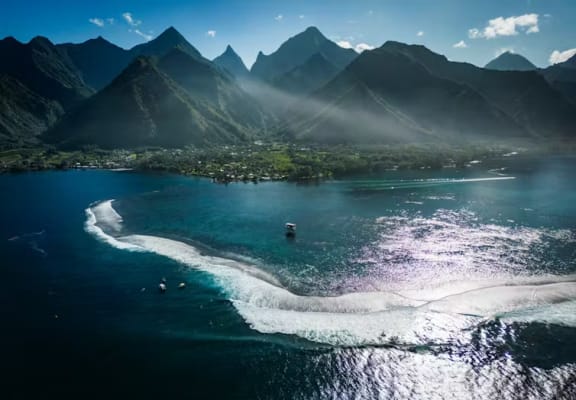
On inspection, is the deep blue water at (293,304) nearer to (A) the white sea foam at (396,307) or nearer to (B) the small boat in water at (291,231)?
(A) the white sea foam at (396,307)

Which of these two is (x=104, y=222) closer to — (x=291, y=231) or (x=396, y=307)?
(x=291, y=231)

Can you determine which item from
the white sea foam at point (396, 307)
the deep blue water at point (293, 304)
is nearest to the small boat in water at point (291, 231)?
the deep blue water at point (293, 304)

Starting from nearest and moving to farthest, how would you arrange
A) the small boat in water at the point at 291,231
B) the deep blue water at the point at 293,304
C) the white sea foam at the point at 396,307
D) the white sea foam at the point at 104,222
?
the deep blue water at the point at 293,304
the white sea foam at the point at 396,307
the white sea foam at the point at 104,222
the small boat in water at the point at 291,231

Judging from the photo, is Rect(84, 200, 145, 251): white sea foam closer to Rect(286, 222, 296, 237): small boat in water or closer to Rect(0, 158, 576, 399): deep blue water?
Rect(0, 158, 576, 399): deep blue water

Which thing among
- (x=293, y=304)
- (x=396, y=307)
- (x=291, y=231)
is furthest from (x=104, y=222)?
(x=396, y=307)

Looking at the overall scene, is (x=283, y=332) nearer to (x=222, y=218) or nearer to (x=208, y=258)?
(x=208, y=258)

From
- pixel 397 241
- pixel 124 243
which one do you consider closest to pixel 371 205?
pixel 397 241
